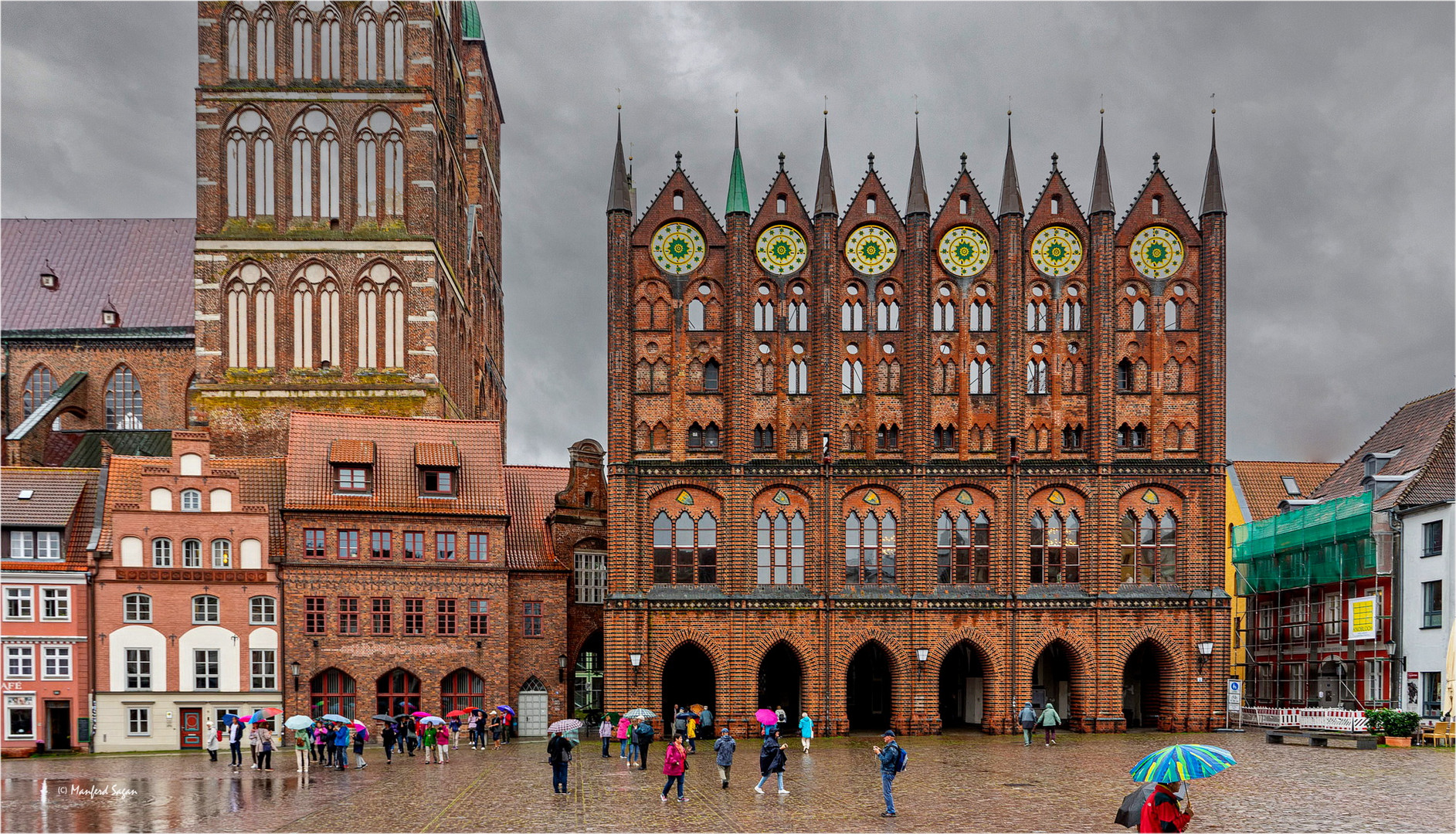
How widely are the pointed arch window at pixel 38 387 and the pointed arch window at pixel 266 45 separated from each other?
1993 centimetres

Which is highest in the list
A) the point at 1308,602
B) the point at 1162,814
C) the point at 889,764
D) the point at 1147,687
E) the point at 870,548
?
the point at 870,548

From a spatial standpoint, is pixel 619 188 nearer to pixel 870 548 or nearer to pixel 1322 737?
pixel 870 548

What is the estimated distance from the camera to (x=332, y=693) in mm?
51062

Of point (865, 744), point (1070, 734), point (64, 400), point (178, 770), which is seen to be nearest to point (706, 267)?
point (865, 744)

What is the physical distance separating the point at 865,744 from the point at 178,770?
2256 centimetres

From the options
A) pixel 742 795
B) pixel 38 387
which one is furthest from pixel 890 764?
pixel 38 387

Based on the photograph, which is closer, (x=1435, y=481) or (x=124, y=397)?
(x=1435, y=481)

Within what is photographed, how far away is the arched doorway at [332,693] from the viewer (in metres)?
50.8

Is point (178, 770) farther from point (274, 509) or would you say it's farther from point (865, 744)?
point (865, 744)

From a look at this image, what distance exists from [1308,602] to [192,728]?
153 ft

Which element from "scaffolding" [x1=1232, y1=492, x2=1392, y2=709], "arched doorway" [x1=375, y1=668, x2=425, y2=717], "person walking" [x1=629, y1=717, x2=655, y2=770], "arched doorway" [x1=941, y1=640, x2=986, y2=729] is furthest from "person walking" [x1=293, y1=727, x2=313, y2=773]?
"scaffolding" [x1=1232, y1=492, x2=1392, y2=709]

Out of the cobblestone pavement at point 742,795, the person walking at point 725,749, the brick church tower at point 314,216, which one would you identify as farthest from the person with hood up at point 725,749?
the brick church tower at point 314,216

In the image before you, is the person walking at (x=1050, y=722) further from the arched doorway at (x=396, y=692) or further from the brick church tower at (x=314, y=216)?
the brick church tower at (x=314, y=216)

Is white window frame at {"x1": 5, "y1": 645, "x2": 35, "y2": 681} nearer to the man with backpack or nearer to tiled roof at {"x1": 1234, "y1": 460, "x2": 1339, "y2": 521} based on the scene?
the man with backpack
